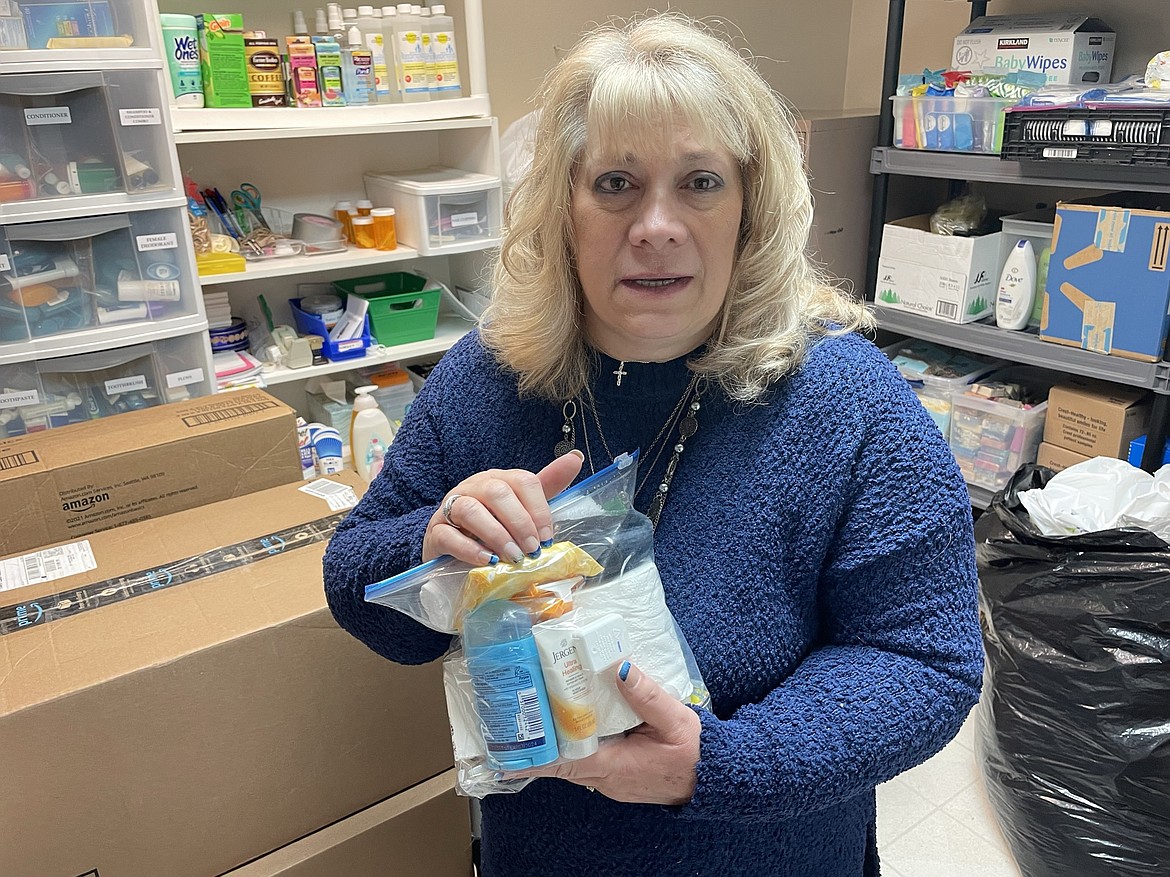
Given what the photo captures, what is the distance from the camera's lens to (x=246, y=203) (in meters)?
2.12

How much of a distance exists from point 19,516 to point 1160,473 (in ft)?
6.94

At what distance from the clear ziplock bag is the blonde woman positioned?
0.03 m

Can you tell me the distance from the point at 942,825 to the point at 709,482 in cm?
133

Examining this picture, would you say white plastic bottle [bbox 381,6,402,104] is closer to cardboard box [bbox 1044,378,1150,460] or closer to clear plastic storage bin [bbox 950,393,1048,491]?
clear plastic storage bin [bbox 950,393,1048,491]

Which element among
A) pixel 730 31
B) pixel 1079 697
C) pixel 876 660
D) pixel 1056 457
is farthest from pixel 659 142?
pixel 730 31

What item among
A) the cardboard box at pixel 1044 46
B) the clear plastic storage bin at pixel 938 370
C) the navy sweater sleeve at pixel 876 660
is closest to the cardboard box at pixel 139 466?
the navy sweater sleeve at pixel 876 660

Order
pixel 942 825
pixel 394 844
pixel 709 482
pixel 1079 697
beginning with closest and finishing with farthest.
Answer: pixel 709 482 → pixel 394 844 → pixel 1079 697 → pixel 942 825

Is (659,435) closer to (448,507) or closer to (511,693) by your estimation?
(448,507)

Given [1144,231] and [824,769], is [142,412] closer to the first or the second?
[824,769]

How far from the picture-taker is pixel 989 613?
5.54ft

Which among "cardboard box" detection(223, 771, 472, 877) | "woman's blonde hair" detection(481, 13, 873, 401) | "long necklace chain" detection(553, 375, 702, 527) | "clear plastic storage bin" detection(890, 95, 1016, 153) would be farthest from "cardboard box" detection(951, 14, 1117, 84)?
"cardboard box" detection(223, 771, 472, 877)

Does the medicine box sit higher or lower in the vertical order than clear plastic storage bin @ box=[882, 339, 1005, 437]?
higher

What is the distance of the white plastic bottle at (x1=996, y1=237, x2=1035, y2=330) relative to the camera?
218 cm

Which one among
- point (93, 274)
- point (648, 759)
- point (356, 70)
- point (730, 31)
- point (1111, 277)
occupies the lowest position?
point (648, 759)
